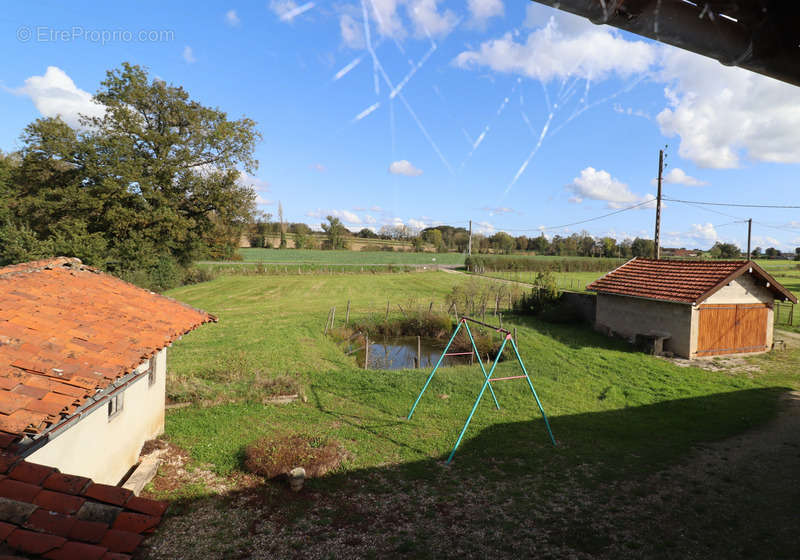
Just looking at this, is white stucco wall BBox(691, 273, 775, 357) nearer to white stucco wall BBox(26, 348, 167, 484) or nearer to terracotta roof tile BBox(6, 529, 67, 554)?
white stucco wall BBox(26, 348, 167, 484)

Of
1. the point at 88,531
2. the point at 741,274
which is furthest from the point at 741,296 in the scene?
the point at 88,531

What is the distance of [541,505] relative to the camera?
7.50 metres

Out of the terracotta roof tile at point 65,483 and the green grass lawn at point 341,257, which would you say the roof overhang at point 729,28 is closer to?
the terracotta roof tile at point 65,483

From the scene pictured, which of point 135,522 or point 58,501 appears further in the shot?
point 58,501

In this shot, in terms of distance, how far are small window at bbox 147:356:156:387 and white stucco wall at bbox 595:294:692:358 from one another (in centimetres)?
1910

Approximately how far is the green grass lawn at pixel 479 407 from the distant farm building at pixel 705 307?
1.21 metres

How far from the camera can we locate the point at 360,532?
666 cm

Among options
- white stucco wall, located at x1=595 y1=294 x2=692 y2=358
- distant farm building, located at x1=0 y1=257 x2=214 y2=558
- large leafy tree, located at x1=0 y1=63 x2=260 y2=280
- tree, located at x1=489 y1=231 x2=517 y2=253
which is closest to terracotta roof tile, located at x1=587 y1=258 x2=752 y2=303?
white stucco wall, located at x1=595 y1=294 x2=692 y2=358

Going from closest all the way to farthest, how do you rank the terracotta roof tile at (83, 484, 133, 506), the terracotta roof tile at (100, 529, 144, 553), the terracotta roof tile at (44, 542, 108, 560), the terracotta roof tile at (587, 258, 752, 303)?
the terracotta roof tile at (44, 542, 108, 560) < the terracotta roof tile at (100, 529, 144, 553) < the terracotta roof tile at (83, 484, 133, 506) < the terracotta roof tile at (587, 258, 752, 303)

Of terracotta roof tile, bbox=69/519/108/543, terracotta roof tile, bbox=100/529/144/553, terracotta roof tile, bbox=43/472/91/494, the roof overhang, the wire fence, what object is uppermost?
the roof overhang

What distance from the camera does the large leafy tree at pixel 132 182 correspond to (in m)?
28.4

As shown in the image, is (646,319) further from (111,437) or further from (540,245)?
(540,245)

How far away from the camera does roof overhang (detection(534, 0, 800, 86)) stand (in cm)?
202

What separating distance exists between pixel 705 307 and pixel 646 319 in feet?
7.91
